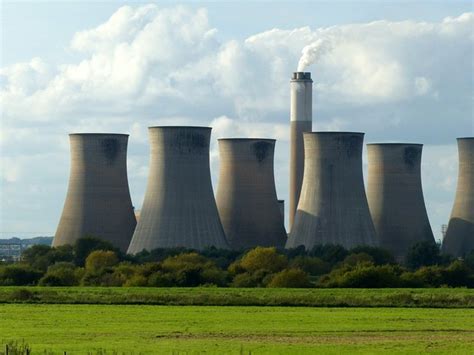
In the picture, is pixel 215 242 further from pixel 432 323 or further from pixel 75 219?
pixel 432 323

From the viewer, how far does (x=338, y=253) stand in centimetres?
5156

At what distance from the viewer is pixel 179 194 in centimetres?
5094

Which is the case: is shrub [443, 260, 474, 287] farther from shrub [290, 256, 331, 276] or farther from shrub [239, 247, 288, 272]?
shrub [290, 256, 331, 276]

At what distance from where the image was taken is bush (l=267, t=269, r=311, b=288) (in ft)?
126

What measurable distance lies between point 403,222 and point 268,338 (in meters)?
35.2

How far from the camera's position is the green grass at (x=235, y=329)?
2100 cm

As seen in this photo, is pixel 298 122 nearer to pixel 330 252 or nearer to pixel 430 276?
pixel 330 252

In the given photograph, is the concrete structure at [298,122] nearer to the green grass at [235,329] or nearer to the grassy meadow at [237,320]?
the grassy meadow at [237,320]

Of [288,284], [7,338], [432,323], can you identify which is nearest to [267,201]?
[288,284]

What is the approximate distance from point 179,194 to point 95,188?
3844 millimetres

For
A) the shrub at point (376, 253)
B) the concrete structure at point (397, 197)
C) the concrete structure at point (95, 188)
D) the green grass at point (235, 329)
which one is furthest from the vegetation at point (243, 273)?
the green grass at point (235, 329)

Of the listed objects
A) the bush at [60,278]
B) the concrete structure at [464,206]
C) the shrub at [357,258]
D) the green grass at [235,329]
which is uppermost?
the concrete structure at [464,206]

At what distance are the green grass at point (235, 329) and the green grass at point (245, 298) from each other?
4.03 feet

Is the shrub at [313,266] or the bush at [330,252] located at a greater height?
the bush at [330,252]
